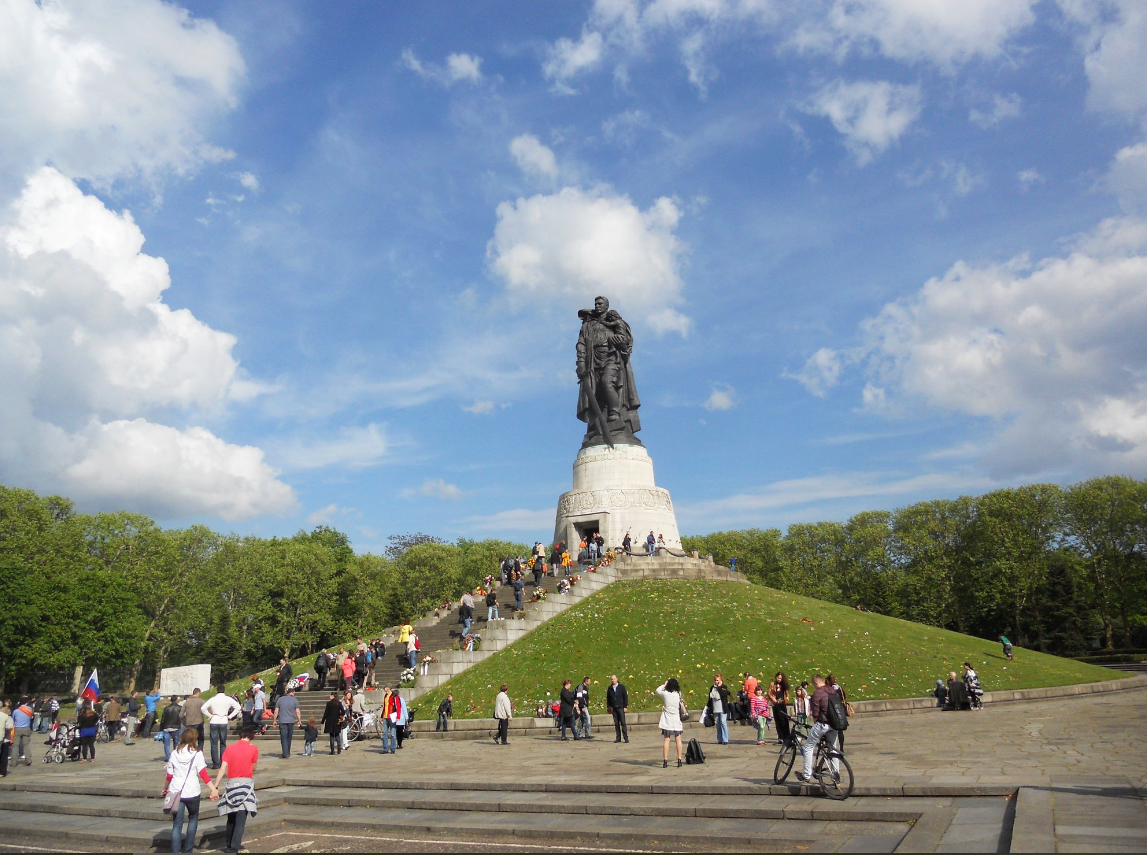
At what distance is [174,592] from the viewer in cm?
5734

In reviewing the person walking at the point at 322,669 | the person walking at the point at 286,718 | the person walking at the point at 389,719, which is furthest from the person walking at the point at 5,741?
the person walking at the point at 322,669

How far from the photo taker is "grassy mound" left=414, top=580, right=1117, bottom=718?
24281 millimetres

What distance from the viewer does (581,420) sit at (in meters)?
45.7

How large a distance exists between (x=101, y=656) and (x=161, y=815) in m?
45.5

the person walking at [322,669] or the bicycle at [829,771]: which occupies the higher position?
the person walking at [322,669]

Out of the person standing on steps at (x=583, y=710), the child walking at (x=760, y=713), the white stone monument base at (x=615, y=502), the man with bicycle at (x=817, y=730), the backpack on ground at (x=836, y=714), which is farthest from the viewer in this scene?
the white stone monument base at (x=615, y=502)

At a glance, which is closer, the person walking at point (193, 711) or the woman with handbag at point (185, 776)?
the woman with handbag at point (185, 776)

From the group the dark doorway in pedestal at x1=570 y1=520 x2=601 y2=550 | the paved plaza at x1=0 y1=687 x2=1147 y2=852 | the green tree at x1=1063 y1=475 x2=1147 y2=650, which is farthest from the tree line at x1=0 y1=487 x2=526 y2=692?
the green tree at x1=1063 y1=475 x2=1147 y2=650

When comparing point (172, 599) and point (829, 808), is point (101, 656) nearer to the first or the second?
point (172, 599)

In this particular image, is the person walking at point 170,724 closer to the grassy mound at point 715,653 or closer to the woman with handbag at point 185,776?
the grassy mound at point 715,653

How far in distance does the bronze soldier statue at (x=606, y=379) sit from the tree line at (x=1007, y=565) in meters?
22.3

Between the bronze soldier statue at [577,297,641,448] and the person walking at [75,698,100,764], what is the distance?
2776 cm

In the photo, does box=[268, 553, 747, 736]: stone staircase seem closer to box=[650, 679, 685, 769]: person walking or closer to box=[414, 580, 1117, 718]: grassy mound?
box=[414, 580, 1117, 718]: grassy mound

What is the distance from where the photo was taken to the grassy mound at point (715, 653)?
24.3 m
